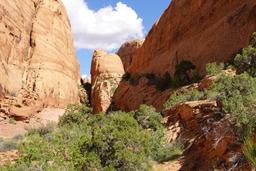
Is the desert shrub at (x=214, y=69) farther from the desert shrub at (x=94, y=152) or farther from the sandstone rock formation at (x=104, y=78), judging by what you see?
the sandstone rock formation at (x=104, y=78)

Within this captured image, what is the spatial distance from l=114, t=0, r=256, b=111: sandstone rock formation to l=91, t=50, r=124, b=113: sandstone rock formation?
275 cm

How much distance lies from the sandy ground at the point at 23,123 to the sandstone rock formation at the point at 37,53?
3.57 ft

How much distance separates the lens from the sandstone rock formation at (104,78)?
45.0 m

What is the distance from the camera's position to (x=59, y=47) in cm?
4509

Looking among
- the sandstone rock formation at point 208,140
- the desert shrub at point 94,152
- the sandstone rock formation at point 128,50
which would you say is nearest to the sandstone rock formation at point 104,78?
the sandstone rock formation at point 128,50

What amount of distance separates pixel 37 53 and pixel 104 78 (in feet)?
36.2

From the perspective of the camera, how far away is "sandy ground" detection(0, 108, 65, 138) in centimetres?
3366

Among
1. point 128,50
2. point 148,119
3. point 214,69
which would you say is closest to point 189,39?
point 214,69

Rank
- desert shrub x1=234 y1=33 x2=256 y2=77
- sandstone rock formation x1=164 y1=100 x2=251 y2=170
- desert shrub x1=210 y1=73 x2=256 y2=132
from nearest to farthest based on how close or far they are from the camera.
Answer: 1. sandstone rock formation x1=164 y1=100 x2=251 y2=170
2. desert shrub x1=210 y1=73 x2=256 y2=132
3. desert shrub x1=234 y1=33 x2=256 y2=77

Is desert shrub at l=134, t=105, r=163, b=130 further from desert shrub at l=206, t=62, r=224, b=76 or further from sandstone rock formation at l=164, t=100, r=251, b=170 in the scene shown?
desert shrub at l=206, t=62, r=224, b=76

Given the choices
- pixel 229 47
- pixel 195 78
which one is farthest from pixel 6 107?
pixel 229 47

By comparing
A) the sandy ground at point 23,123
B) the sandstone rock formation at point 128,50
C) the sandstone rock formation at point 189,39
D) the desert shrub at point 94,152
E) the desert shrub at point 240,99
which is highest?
the sandstone rock formation at point 128,50

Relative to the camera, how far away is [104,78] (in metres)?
50.2

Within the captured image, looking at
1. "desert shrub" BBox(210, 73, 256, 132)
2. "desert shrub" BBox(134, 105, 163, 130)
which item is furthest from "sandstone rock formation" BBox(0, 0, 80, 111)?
"desert shrub" BBox(210, 73, 256, 132)
